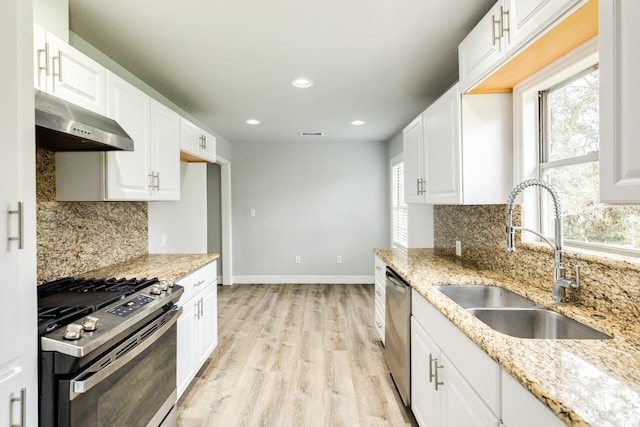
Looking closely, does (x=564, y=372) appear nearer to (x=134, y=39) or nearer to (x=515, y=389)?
(x=515, y=389)

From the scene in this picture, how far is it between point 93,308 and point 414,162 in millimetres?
2395

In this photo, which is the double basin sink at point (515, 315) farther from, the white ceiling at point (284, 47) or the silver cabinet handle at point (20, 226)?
the silver cabinet handle at point (20, 226)

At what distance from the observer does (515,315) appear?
1.50 m

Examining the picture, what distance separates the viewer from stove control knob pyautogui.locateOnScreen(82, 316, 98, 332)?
3.97 ft

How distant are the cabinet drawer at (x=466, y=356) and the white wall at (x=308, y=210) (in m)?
3.84

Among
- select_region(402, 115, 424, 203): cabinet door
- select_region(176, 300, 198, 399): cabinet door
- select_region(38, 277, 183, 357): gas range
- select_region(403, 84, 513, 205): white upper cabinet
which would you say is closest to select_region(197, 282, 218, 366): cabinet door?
select_region(176, 300, 198, 399): cabinet door

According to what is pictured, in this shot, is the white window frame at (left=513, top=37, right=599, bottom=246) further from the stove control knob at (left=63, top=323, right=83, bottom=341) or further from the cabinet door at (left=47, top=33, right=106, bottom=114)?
the cabinet door at (left=47, top=33, right=106, bottom=114)

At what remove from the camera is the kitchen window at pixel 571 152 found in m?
1.43

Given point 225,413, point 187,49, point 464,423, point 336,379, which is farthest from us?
point 336,379

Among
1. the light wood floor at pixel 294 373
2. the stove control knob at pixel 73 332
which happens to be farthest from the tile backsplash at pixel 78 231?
the light wood floor at pixel 294 373

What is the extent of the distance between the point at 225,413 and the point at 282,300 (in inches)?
98.8

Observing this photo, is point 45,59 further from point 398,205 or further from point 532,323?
point 398,205

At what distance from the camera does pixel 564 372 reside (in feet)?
2.85

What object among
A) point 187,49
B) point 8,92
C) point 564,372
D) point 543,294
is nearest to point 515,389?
point 564,372
